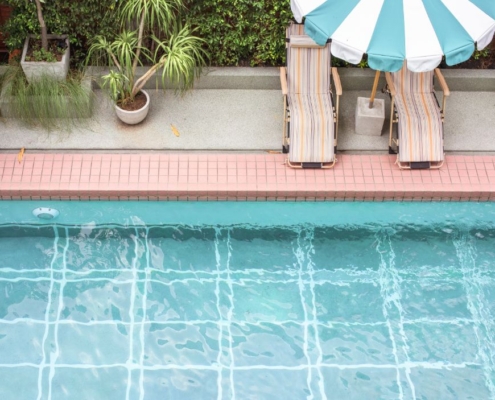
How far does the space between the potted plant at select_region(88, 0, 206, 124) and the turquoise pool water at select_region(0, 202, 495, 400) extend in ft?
4.33

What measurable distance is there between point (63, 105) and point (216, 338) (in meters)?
3.29

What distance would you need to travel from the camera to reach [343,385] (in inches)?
273

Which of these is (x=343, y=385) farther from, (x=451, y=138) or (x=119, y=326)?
(x=451, y=138)

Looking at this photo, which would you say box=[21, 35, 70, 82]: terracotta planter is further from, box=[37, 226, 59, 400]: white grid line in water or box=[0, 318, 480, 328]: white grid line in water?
box=[0, 318, 480, 328]: white grid line in water

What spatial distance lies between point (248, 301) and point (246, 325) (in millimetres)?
277

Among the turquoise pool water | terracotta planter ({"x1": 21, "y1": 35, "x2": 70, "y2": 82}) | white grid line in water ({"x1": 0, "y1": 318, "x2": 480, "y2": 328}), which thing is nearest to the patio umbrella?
the turquoise pool water

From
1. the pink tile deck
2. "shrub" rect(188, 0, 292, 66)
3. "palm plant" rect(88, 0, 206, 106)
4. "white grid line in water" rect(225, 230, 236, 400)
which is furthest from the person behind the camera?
"shrub" rect(188, 0, 292, 66)

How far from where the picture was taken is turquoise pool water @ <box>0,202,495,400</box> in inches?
274

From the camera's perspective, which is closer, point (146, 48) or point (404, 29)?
point (404, 29)

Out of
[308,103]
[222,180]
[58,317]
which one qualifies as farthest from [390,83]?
[58,317]

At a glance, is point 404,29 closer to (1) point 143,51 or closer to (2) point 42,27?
(1) point 143,51

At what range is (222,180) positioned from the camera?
8.21m

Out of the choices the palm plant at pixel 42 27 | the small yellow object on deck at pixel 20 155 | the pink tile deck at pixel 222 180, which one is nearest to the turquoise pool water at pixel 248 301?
the pink tile deck at pixel 222 180

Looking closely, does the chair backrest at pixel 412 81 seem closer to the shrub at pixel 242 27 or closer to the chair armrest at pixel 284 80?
the chair armrest at pixel 284 80
